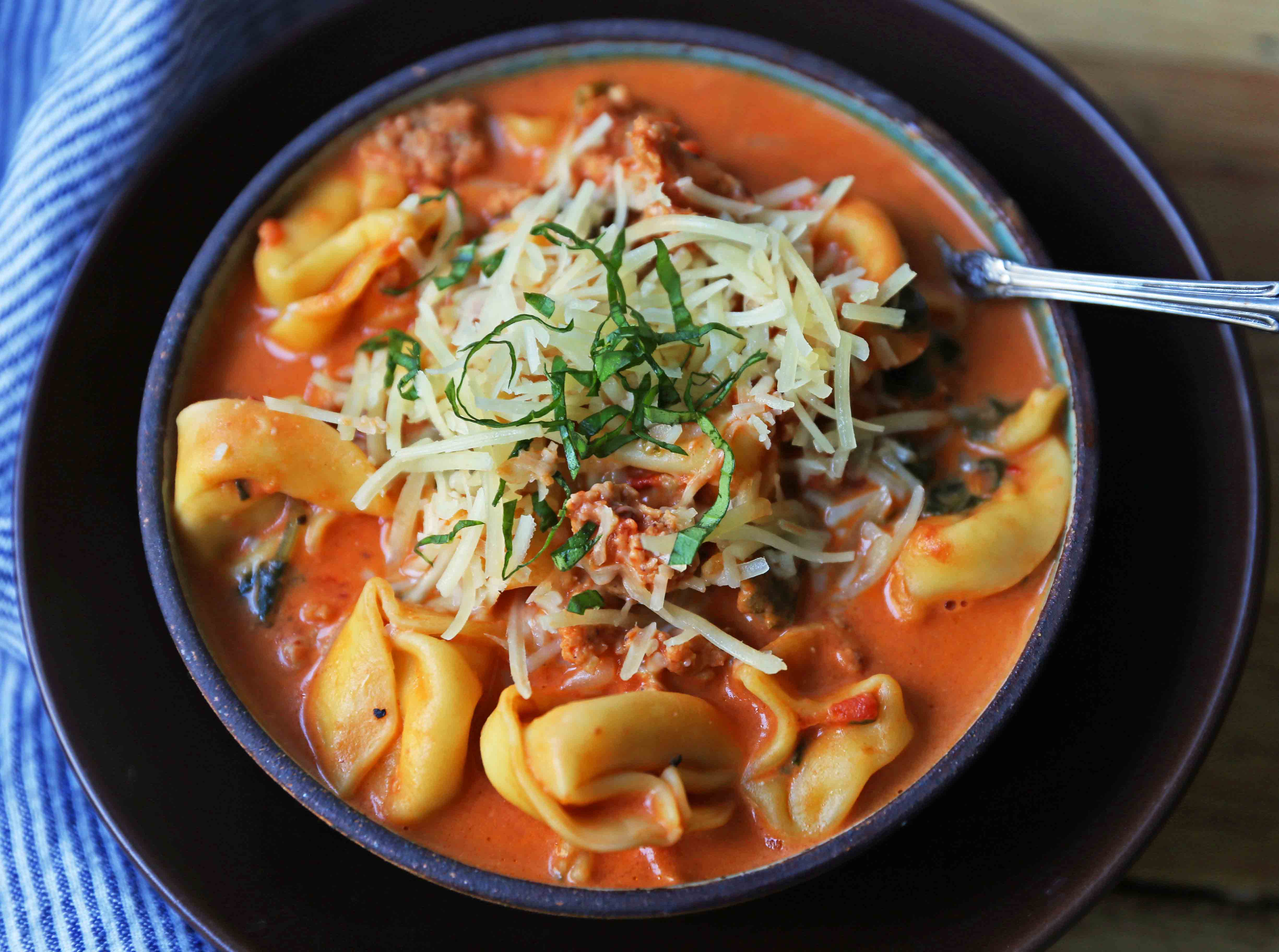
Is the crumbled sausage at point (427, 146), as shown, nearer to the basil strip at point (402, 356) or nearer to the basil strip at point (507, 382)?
the basil strip at point (402, 356)

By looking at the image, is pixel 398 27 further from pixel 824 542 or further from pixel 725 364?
pixel 824 542

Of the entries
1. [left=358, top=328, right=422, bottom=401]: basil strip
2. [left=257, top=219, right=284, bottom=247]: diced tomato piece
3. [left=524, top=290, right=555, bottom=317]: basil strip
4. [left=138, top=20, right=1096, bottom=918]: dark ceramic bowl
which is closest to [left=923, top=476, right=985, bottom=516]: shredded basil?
[left=138, top=20, right=1096, bottom=918]: dark ceramic bowl

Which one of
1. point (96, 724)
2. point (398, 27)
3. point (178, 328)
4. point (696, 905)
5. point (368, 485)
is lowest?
point (696, 905)

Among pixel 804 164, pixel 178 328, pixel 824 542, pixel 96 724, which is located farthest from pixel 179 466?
pixel 804 164

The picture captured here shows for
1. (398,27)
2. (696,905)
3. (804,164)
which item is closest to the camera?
(696,905)

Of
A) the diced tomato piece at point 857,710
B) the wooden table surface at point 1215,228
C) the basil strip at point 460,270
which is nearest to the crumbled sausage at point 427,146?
the basil strip at point 460,270
